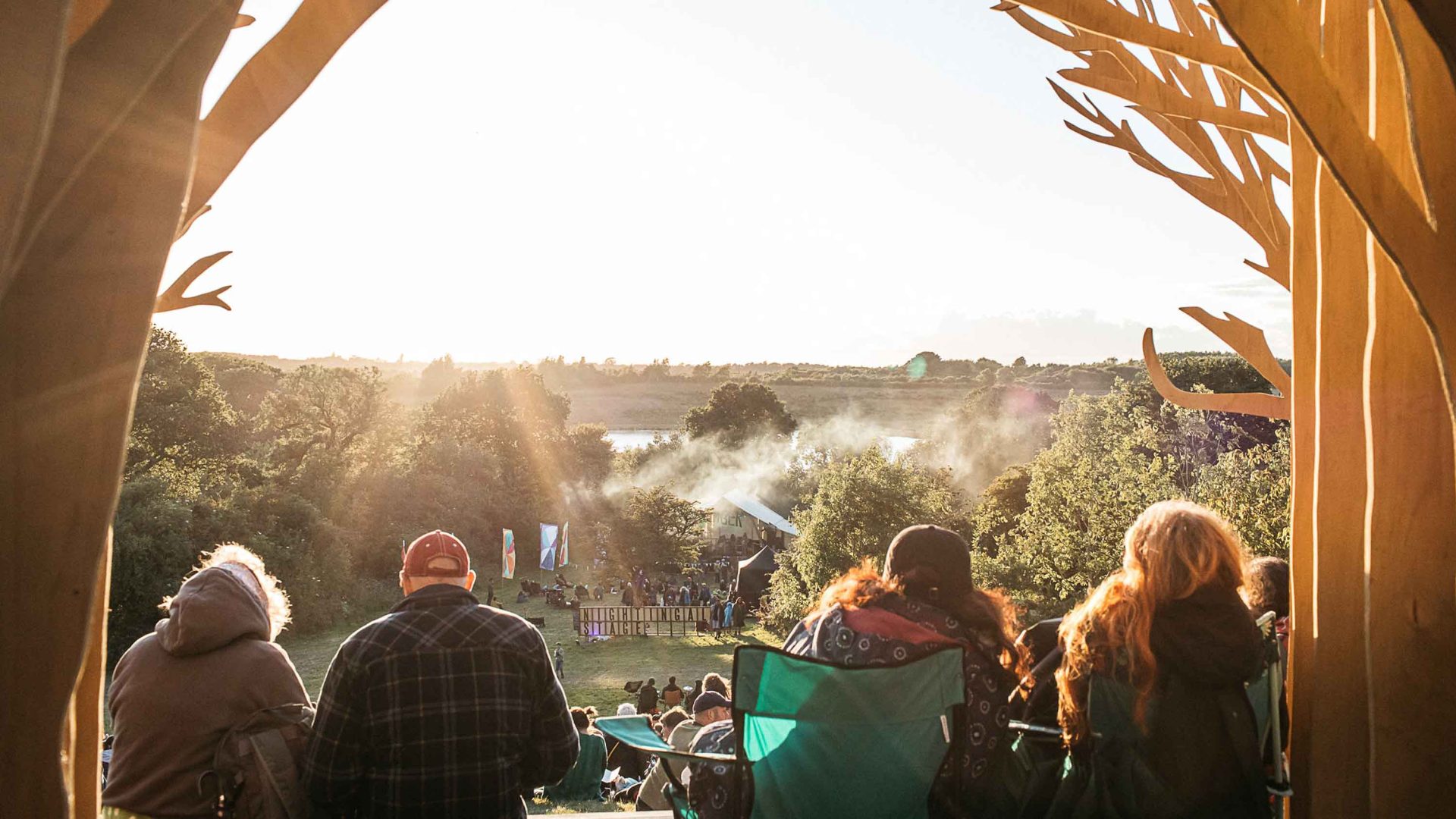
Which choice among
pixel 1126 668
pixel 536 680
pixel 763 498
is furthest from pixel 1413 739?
pixel 763 498

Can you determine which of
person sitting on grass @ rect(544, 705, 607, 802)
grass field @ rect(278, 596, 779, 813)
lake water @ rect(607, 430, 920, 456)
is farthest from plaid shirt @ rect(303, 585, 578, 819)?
lake water @ rect(607, 430, 920, 456)

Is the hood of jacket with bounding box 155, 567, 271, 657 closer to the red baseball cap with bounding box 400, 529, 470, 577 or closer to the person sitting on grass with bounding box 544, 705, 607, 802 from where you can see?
the red baseball cap with bounding box 400, 529, 470, 577

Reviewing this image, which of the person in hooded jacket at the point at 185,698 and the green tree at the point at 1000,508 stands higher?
the person in hooded jacket at the point at 185,698

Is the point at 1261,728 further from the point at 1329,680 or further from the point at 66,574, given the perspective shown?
the point at 66,574

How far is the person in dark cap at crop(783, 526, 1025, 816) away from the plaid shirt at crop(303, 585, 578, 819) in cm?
66

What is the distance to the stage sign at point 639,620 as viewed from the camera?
2769cm

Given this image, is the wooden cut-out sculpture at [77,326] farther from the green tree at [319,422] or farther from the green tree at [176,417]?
the green tree at [319,422]

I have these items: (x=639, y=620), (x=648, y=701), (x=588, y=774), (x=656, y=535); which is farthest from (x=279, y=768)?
(x=656, y=535)

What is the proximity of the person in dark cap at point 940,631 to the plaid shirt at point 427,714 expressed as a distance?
0.66 m

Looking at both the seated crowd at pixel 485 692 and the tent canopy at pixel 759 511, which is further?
the tent canopy at pixel 759 511

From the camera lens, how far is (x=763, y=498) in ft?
146

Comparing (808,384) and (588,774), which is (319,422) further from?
(808,384)

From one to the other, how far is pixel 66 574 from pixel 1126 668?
2.01 metres

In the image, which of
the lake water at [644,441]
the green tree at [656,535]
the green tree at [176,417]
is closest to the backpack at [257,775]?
the green tree at [176,417]
